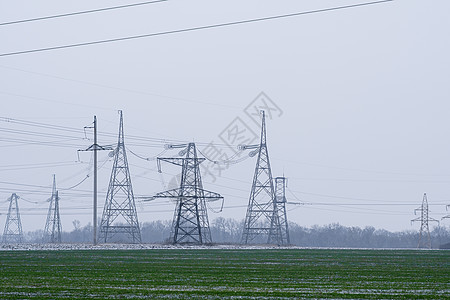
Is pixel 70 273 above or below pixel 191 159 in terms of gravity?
below

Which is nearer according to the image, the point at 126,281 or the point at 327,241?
the point at 126,281

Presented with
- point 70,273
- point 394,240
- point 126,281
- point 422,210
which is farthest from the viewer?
point 394,240

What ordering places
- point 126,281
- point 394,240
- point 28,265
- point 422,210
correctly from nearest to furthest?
point 126,281 → point 28,265 → point 422,210 → point 394,240

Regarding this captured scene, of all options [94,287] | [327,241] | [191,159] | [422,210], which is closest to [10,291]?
[94,287]

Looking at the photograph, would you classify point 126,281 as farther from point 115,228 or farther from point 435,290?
point 115,228

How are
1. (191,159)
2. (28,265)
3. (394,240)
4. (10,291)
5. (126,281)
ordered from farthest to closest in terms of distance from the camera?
(394,240)
(191,159)
(28,265)
(126,281)
(10,291)

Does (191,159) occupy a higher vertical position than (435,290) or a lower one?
higher

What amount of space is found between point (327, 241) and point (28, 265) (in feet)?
420

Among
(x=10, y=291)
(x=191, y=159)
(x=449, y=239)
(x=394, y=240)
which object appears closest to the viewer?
(x=10, y=291)

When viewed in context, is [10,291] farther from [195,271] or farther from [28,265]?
[28,265]

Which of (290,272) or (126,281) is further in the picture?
(290,272)

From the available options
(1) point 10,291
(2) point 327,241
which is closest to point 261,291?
(1) point 10,291

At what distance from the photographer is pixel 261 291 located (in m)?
19.6

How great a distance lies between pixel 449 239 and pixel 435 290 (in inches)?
5385
